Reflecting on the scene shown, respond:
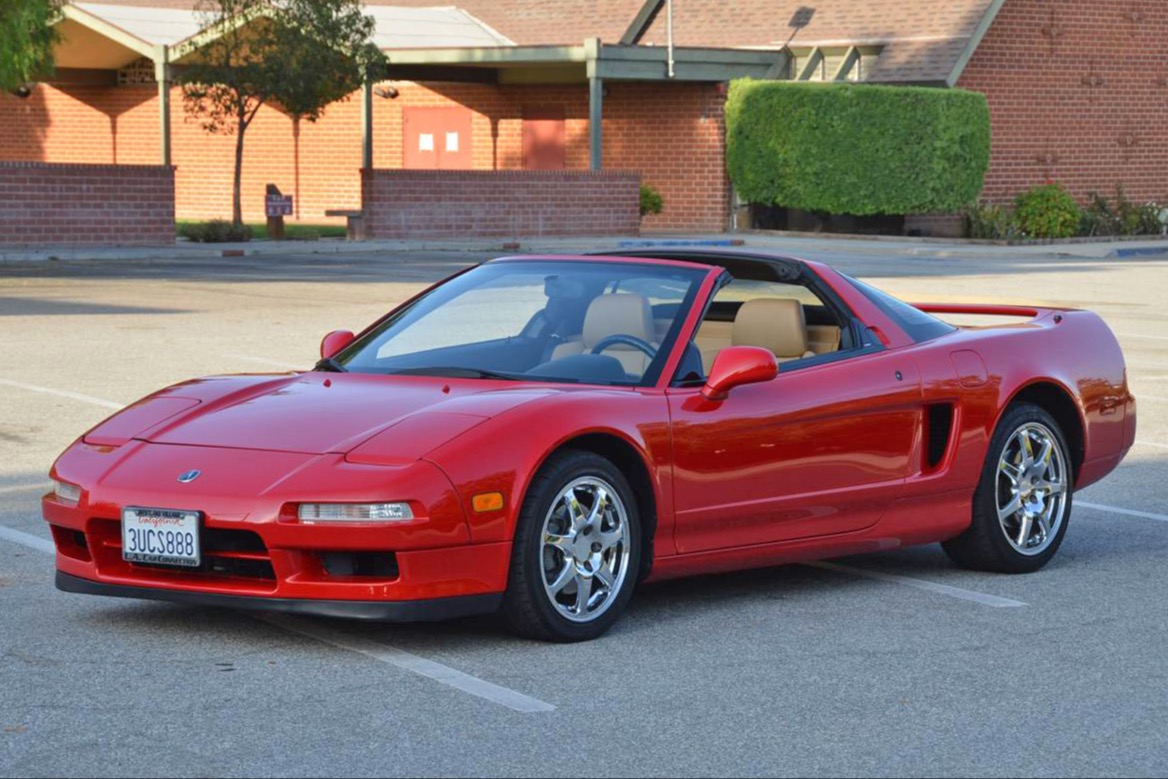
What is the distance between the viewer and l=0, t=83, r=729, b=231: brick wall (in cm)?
4406

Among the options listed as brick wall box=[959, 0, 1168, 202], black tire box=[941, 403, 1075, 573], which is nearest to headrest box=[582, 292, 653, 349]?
black tire box=[941, 403, 1075, 573]

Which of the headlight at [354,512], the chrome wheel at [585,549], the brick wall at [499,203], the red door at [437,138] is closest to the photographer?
the headlight at [354,512]

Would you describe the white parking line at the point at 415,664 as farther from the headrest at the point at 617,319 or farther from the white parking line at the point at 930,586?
the white parking line at the point at 930,586

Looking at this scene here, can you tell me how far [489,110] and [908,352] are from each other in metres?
39.4

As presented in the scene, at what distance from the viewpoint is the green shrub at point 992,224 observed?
1631 inches

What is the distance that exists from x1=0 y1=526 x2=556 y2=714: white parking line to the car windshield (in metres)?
1.09

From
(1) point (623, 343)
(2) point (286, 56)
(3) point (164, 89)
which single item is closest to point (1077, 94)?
(2) point (286, 56)

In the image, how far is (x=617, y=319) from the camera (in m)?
7.66

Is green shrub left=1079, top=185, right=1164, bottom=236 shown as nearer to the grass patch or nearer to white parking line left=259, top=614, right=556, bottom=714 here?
the grass patch

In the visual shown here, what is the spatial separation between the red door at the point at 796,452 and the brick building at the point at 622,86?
104ft

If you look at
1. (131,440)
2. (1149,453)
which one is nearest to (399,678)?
(131,440)

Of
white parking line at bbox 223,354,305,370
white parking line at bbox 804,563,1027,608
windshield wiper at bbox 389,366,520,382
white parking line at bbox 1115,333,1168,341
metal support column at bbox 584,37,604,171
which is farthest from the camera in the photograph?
metal support column at bbox 584,37,604,171

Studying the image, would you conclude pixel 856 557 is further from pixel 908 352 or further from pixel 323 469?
pixel 323 469

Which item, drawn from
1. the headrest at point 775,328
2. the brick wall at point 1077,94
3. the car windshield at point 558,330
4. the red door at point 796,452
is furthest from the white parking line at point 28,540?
the brick wall at point 1077,94
